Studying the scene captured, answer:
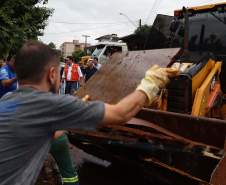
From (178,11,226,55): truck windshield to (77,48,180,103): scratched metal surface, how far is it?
1463 mm

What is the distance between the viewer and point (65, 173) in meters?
4.56

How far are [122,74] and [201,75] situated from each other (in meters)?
0.86

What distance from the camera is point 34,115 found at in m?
2.19

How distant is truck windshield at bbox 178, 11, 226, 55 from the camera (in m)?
6.44

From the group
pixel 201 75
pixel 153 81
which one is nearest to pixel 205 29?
pixel 201 75

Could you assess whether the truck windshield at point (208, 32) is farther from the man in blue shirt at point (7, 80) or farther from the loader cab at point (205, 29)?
the man in blue shirt at point (7, 80)

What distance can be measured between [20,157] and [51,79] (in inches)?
15.7

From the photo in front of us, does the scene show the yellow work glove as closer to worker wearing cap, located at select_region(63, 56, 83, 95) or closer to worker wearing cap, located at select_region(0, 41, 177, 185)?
worker wearing cap, located at select_region(0, 41, 177, 185)

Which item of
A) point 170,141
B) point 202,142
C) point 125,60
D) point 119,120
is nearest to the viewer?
point 119,120

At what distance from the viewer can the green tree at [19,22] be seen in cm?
1567

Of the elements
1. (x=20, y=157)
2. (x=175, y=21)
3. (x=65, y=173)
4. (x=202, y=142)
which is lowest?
(x=65, y=173)

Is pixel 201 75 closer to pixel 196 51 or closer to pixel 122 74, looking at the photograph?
pixel 122 74

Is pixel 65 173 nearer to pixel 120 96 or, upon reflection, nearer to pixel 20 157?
pixel 120 96

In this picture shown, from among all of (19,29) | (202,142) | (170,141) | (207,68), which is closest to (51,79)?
(170,141)
